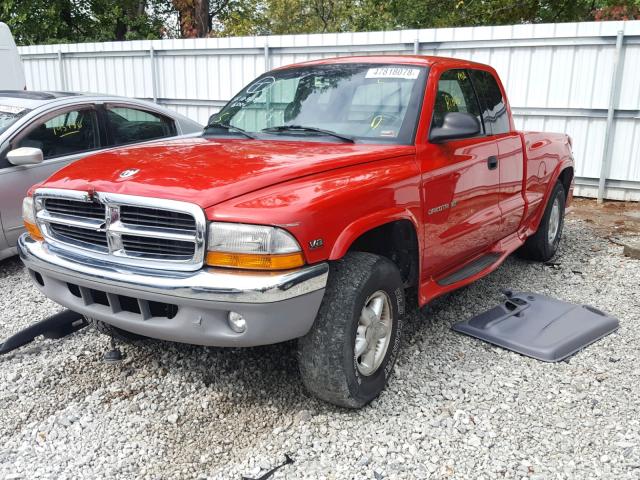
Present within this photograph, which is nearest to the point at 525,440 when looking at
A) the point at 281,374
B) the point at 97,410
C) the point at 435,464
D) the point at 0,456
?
the point at 435,464

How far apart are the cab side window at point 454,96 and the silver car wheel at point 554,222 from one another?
179cm

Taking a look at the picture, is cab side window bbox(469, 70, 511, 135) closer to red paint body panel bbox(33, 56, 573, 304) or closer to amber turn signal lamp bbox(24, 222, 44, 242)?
red paint body panel bbox(33, 56, 573, 304)

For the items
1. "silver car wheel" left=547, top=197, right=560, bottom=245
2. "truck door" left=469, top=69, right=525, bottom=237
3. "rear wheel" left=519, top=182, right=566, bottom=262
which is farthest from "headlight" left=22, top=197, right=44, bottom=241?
"silver car wheel" left=547, top=197, right=560, bottom=245

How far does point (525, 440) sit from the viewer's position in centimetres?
301

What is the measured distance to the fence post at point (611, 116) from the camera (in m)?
8.59

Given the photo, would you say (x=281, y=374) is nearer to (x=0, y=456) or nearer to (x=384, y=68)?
(x=0, y=456)

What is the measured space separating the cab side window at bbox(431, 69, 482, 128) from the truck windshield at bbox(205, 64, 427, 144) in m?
0.18

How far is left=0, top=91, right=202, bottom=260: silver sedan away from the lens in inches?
211

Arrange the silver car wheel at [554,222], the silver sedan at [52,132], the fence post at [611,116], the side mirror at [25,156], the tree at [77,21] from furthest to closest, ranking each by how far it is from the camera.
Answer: the tree at [77,21] → the fence post at [611,116] → the silver car wheel at [554,222] → the silver sedan at [52,132] → the side mirror at [25,156]

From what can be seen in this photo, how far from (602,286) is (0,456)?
15.5 feet

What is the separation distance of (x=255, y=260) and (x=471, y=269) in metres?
2.14

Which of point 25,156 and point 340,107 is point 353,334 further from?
point 25,156

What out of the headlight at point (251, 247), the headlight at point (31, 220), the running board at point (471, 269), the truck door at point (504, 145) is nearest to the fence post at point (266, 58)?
the truck door at point (504, 145)

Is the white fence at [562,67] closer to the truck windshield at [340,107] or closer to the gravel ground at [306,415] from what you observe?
the gravel ground at [306,415]
